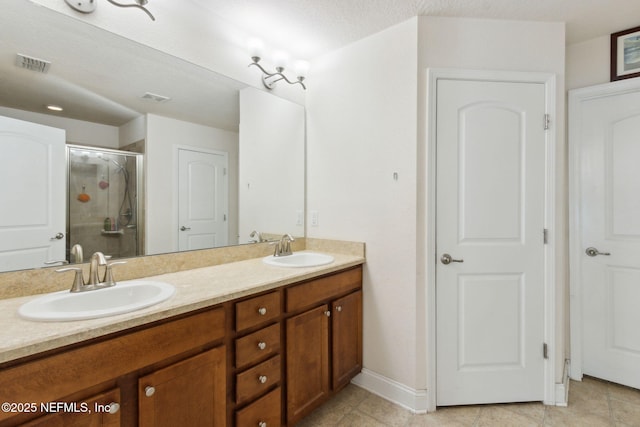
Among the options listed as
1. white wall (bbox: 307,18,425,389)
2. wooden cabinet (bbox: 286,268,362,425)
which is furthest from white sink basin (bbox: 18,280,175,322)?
white wall (bbox: 307,18,425,389)

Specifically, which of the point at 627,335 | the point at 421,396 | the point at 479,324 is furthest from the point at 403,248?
the point at 627,335

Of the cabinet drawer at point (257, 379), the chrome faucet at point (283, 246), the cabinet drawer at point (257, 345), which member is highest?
the chrome faucet at point (283, 246)

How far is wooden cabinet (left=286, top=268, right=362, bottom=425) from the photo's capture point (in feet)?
5.08

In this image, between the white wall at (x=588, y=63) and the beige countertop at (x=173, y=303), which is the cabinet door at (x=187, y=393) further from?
the white wall at (x=588, y=63)

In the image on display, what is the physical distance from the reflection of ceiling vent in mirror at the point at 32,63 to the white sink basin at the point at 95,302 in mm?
943

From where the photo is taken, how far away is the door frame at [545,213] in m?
1.82

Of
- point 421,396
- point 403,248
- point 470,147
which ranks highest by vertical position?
point 470,147

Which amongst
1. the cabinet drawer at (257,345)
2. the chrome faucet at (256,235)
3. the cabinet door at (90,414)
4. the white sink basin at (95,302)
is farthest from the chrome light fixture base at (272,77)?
→ the cabinet door at (90,414)

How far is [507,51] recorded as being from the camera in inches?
72.7

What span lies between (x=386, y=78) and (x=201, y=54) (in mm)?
1167

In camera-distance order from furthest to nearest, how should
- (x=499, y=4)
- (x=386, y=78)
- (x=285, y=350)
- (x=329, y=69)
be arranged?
1. (x=329, y=69)
2. (x=386, y=78)
3. (x=499, y=4)
4. (x=285, y=350)

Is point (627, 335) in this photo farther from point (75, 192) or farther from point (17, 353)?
point (75, 192)

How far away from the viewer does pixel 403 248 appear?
6.20 ft

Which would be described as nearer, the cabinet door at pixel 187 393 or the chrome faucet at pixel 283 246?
the cabinet door at pixel 187 393
